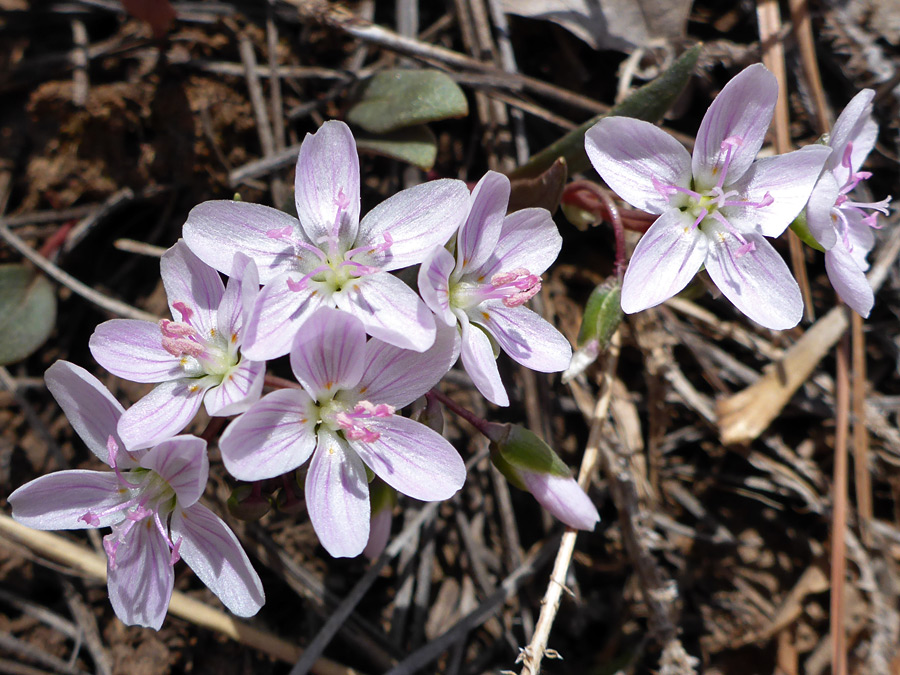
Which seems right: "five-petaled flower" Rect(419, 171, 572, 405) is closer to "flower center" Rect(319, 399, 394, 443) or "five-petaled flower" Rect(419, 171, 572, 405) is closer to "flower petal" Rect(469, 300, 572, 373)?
"flower petal" Rect(469, 300, 572, 373)

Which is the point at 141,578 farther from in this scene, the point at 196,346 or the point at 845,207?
the point at 845,207

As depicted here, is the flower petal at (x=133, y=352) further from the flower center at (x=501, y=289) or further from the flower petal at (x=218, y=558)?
the flower center at (x=501, y=289)

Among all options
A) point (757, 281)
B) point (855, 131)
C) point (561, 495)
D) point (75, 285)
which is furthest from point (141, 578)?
point (855, 131)

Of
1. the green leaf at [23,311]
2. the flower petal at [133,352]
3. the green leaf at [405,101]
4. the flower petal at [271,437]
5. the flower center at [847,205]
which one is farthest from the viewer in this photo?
the green leaf at [23,311]

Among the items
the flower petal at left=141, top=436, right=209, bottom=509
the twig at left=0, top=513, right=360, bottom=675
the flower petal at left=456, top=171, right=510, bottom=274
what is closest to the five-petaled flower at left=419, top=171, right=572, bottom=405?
the flower petal at left=456, top=171, right=510, bottom=274

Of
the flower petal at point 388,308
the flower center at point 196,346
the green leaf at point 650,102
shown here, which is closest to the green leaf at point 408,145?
the green leaf at point 650,102

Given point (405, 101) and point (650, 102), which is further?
point (405, 101)

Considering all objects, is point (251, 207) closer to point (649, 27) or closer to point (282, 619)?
point (282, 619)
